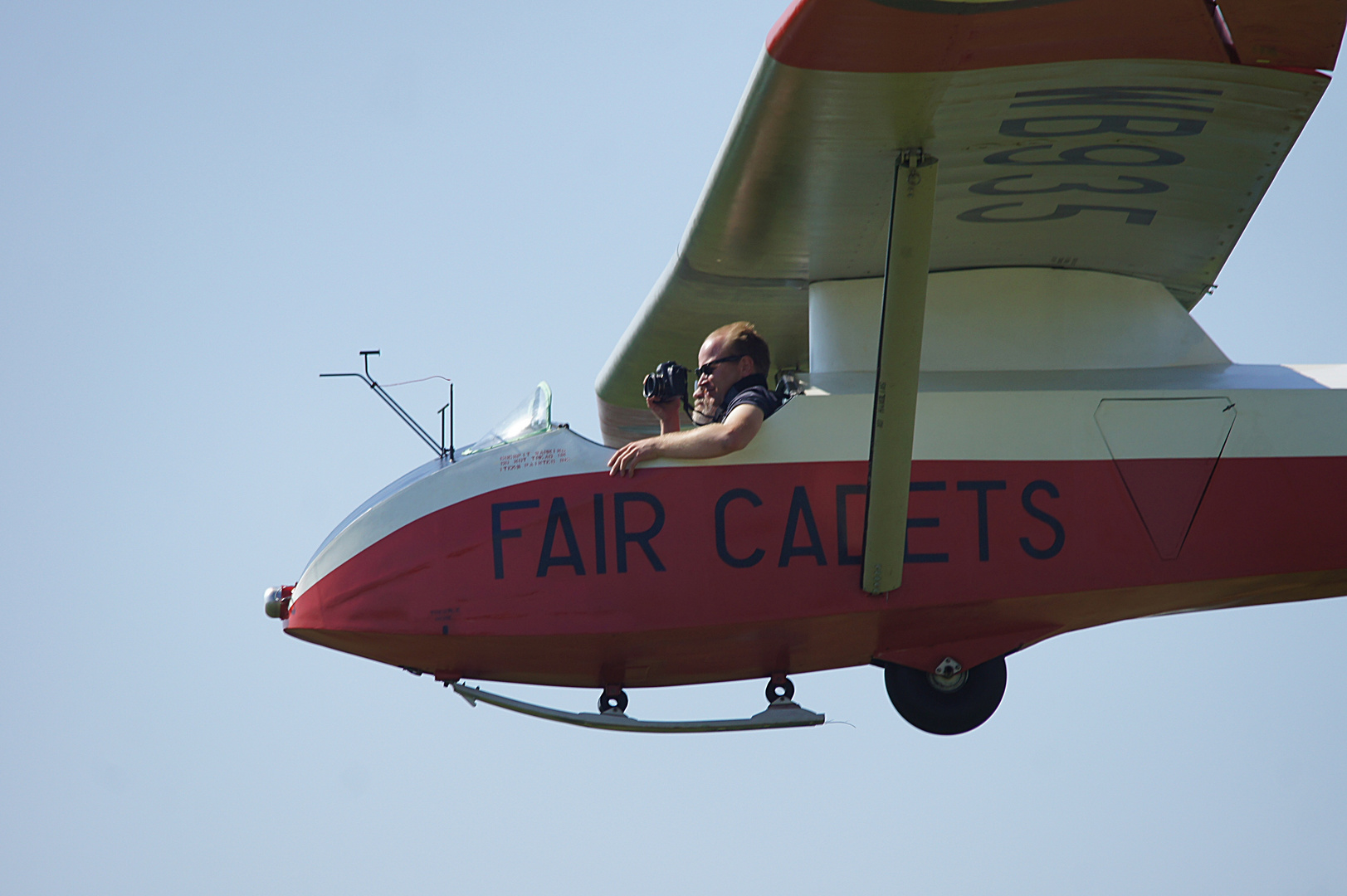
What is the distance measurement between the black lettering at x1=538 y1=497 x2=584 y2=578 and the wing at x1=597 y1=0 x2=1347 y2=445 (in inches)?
66.5

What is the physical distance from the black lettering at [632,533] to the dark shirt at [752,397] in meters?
0.63

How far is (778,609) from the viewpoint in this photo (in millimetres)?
6660

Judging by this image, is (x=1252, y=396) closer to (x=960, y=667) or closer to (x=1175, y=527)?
(x=1175, y=527)

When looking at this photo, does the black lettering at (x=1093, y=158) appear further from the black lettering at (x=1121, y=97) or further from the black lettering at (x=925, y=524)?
the black lettering at (x=925, y=524)

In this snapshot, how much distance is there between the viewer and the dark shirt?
Result: 22.8ft

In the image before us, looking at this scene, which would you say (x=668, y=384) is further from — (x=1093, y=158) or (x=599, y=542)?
(x=1093, y=158)

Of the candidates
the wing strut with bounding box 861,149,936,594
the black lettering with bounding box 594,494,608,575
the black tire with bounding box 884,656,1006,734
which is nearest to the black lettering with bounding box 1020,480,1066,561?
the wing strut with bounding box 861,149,936,594

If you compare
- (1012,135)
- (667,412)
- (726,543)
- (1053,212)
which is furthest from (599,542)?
(1053,212)

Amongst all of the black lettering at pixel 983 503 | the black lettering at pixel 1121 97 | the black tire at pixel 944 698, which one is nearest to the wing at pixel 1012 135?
the black lettering at pixel 1121 97

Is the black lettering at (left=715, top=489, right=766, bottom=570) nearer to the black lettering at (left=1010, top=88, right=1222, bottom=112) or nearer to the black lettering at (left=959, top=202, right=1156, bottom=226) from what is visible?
the black lettering at (left=959, top=202, right=1156, bottom=226)

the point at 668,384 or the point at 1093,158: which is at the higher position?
the point at 1093,158

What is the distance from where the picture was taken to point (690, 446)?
6738 mm

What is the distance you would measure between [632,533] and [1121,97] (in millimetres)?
2897

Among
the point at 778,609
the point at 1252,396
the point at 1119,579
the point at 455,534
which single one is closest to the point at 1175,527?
the point at 1119,579
